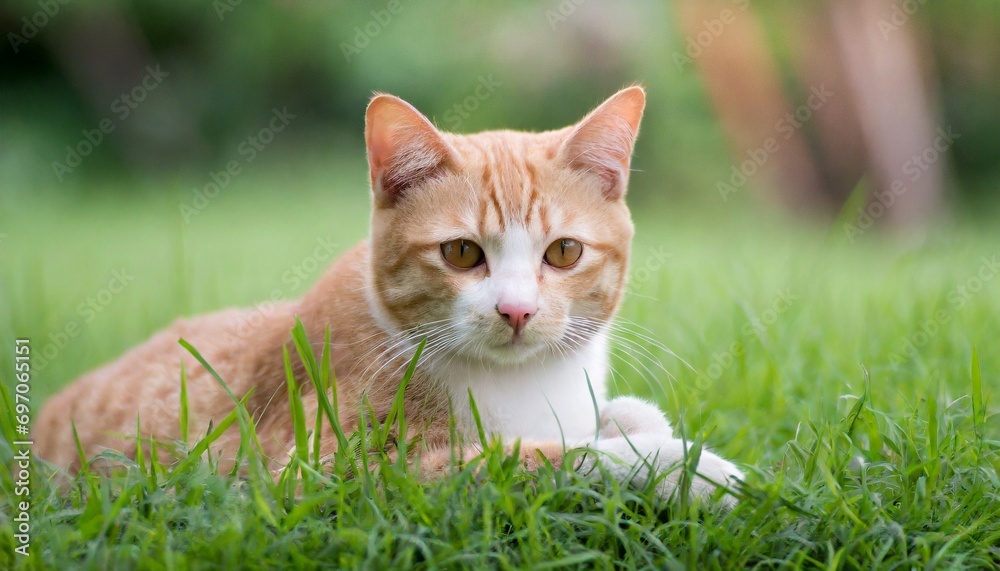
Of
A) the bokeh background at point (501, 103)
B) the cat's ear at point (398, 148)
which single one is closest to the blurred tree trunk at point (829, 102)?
the bokeh background at point (501, 103)

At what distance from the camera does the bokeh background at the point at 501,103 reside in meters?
7.76

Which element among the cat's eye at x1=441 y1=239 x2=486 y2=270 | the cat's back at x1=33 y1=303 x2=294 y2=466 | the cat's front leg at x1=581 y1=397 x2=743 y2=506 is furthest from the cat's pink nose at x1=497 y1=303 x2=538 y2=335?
the cat's back at x1=33 y1=303 x2=294 y2=466

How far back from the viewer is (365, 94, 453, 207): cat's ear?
1952 mm

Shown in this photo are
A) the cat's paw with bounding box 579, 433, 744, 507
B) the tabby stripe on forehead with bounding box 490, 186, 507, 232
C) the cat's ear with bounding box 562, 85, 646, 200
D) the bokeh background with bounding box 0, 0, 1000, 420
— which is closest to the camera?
the cat's paw with bounding box 579, 433, 744, 507

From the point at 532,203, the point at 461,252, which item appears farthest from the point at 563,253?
the point at 461,252

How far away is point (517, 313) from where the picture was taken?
180 centimetres

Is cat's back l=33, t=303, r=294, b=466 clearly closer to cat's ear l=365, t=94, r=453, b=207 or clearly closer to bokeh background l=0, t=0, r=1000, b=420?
cat's ear l=365, t=94, r=453, b=207

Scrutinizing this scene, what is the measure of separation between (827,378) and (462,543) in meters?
1.72

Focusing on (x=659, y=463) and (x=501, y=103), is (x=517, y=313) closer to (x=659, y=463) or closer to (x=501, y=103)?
(x=659, y=463)

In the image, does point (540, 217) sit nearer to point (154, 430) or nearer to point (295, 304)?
point (295, 304)

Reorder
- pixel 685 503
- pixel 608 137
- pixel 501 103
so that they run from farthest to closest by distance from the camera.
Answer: pixel 501 103
pixel 608 137
pixel 685 503

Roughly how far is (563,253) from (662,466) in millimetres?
573

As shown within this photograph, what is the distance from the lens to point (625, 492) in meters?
1.61

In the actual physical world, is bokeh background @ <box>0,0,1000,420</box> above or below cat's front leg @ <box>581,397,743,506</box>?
above
